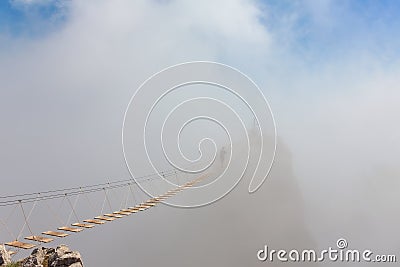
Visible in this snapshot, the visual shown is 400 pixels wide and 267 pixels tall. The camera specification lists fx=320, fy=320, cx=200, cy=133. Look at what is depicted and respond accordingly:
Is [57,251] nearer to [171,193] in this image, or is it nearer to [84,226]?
[84,226]

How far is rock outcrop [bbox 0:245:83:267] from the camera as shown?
22.0 metres

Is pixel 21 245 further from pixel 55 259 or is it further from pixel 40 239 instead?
pixel 55 259

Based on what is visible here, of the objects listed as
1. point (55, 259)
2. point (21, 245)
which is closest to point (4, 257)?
point (21, 245)

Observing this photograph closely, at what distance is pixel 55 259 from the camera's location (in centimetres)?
2262

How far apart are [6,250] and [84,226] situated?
19.3 ft

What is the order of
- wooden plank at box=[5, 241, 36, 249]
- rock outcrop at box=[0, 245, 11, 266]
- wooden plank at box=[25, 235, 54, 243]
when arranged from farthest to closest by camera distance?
wooden plank at box=[25, 235, 54, 243] < rock outcrop at box=[0, 245, 11, 266] < wooden plank at box=[5, 241, 36, 249]

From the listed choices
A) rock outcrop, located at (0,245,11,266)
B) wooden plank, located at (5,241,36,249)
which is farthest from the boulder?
wooden plank, located at (5,241,36,249)

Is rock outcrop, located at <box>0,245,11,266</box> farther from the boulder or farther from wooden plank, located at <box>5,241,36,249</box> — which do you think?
wooden plank, located at <box>5,241,36,249</box>

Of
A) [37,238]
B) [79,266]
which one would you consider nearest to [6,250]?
[37,238]

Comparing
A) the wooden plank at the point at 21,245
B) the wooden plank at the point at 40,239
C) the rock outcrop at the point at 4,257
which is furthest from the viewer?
the wooden plank at the point at 40,239

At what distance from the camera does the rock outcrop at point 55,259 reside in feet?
72.3

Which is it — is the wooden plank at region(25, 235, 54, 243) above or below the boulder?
above

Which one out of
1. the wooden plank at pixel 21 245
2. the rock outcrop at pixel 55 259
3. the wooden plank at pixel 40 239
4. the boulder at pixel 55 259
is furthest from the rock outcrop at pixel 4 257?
the wooden plank at pixel 40 239

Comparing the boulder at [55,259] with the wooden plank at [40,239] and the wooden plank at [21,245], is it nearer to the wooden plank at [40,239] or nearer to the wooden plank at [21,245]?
the wooden plank at [40,239]
